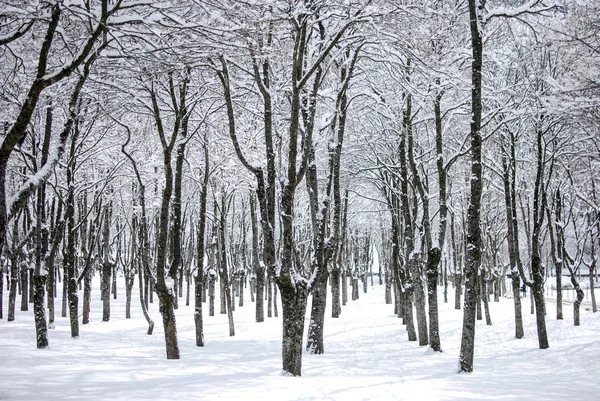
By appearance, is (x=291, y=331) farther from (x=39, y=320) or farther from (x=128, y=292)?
(x=128, y=292)

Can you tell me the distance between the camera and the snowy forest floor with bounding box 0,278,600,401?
293 inches

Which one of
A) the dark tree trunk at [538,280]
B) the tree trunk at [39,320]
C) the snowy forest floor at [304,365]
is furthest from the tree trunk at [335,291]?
the tree trunk at [39,320]

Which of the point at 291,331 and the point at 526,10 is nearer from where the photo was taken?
the point at 291,331

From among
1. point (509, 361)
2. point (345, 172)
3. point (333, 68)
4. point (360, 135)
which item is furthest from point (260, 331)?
point (333, 68)

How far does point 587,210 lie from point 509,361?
14.8 metres

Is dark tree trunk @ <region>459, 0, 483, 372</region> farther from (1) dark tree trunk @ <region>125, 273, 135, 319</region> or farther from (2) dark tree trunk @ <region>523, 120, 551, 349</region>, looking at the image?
(1) dark tree trunk @ <region>125, 273, 135, 319</region>

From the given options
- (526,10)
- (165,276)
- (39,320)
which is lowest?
(39,320)

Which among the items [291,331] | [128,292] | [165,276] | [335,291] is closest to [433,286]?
[291,331]

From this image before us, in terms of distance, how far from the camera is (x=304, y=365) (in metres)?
11.8

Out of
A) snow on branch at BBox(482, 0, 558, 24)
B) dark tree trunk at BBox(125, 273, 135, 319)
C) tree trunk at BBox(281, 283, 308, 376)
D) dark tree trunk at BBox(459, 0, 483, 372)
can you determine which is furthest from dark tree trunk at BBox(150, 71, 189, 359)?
dark tree trunk at BBox(125, 273, 135, 319)

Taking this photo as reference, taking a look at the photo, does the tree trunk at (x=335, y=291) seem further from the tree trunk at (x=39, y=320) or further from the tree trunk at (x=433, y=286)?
the tree trunk at (x=39, y=320)

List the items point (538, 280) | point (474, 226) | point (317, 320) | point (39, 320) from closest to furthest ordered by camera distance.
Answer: point (474, 226) → point (39, 320) → point (317, 320) → point (538, 280)

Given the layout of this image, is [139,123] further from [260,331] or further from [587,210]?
[587,210]

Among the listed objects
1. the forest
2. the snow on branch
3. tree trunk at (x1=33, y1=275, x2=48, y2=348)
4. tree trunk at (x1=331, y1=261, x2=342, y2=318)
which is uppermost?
the snow on branch
